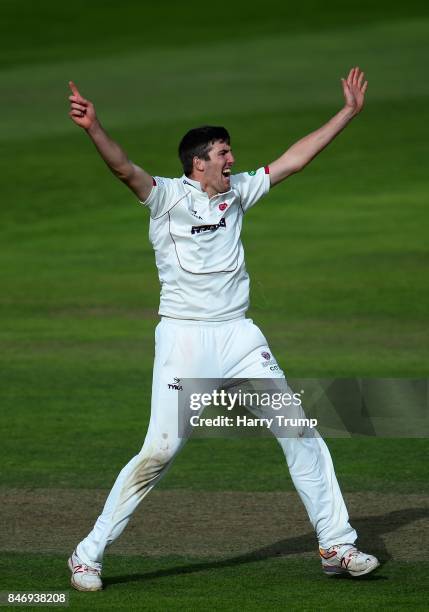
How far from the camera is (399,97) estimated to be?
3253 cm

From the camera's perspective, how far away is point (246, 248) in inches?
845

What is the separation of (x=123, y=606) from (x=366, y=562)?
142 centimetres

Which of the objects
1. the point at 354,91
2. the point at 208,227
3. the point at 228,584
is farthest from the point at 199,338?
the point at 354,91

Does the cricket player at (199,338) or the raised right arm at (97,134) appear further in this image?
the cricket player at (199,338)

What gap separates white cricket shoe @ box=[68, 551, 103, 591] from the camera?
7.55m

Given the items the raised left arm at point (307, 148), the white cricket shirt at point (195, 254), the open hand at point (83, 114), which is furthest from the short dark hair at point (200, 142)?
the open hand at point (83, 114)

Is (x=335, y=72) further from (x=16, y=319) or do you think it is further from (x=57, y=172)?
(x=16, y=319)

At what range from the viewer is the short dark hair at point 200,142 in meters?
8.02

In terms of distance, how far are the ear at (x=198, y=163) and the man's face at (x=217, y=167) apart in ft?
0.04

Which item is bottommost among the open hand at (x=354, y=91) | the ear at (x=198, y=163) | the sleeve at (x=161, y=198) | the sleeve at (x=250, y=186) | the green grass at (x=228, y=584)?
the green grass at (x=228, y=584)

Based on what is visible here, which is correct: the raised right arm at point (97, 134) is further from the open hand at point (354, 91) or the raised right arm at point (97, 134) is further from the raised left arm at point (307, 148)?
the open hand at point (354, 91)

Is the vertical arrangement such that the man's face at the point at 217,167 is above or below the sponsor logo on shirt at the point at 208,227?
above

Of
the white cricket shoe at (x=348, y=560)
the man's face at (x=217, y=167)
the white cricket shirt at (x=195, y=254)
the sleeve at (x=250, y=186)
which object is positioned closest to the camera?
the white cricket shoe at (x=348, y=560)

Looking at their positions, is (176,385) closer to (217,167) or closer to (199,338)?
(199,338)
